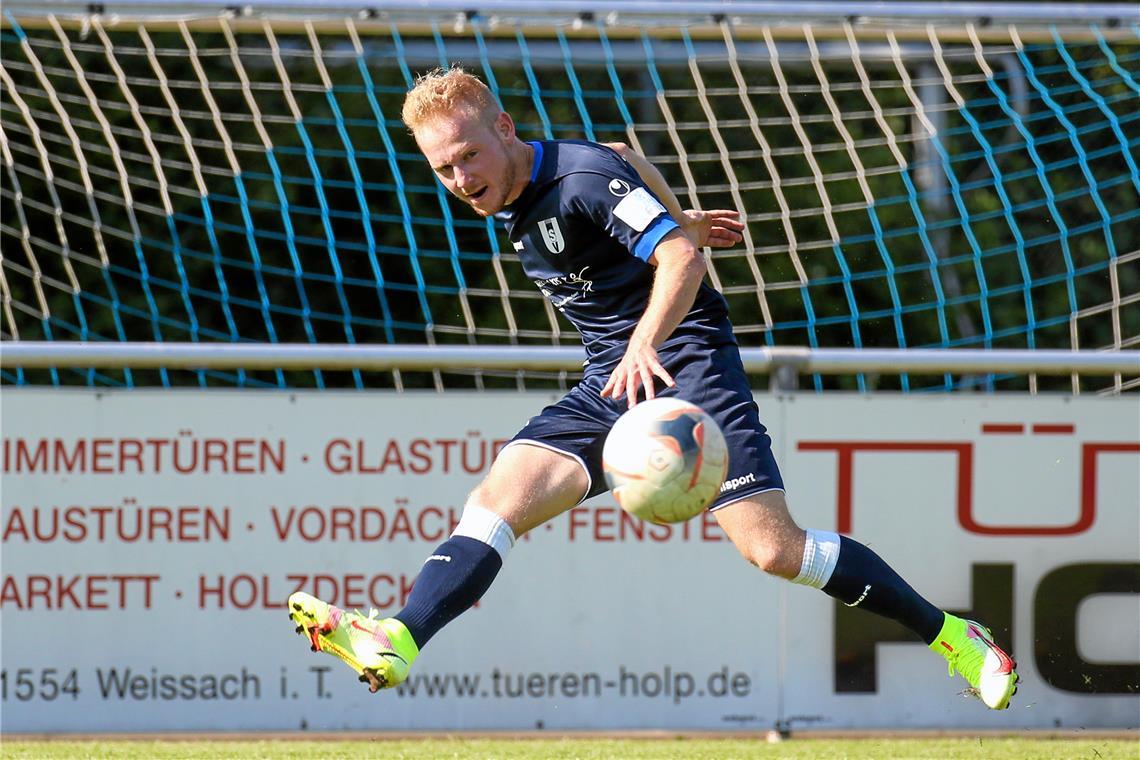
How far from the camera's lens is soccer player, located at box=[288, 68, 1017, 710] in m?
4.38

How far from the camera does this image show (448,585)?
14.4 feet

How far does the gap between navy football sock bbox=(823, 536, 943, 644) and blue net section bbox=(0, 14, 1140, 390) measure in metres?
2.40

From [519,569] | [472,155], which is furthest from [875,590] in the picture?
[519,569]

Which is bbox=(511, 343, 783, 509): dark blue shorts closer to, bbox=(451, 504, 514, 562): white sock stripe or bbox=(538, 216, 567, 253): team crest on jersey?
bbox=(451, 504, 514, 562): white sock stripe

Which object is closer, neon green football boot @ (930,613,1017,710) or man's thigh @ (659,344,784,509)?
man's thigh @ (659,344,784,509)

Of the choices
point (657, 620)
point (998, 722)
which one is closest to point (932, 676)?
point (998, 722)

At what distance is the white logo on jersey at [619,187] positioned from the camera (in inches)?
174

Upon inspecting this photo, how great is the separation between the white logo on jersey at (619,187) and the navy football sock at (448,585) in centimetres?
102

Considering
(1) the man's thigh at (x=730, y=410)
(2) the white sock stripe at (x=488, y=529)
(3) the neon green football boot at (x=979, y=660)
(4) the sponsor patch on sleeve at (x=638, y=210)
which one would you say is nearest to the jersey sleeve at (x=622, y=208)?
(4) the sponsor patch on sleeve at (x=638, y=210)

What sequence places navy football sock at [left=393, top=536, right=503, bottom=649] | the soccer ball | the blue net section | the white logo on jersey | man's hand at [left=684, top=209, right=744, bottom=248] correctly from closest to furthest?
the soccer ball → navy football sock at [left=393, top=536, right=503, bottom=649] → the white logo on jersey → man's hand at [left=684, top=209, right=744, bottom=248] → the blue net section

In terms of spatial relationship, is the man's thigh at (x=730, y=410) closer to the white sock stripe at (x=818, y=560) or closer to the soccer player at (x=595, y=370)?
the soccer player at (x=595, y=370)

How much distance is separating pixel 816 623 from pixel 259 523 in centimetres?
216

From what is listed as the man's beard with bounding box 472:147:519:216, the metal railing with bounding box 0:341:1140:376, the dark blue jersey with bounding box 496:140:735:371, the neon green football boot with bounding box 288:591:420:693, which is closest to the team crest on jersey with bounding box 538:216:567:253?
the dark blue jersey with bounding box 496:140:735:371

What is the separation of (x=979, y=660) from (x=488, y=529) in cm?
150
